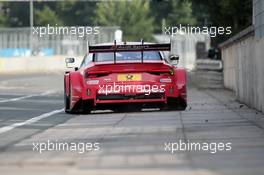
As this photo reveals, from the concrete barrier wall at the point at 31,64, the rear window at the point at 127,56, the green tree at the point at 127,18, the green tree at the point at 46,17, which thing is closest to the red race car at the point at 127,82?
the rear window at the point at 127,56

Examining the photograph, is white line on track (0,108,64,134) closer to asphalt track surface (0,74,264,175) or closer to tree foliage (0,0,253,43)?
asphalt track surface (0,74,264,175)

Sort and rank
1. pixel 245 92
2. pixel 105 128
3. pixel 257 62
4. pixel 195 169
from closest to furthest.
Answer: pixel 195 169
pixel 105 128
pixel 257 62
pixel 245 92

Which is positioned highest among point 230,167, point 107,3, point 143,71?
point 107,3

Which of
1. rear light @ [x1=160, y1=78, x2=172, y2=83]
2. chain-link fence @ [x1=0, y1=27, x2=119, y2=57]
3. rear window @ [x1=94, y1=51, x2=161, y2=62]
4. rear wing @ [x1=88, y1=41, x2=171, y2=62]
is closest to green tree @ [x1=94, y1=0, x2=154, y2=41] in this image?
chain-link fence @ [x1=0, y1=27, x2=119, y2=57]

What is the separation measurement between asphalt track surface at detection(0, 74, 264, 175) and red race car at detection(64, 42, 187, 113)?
34 centimetres

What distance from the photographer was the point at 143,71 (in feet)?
54.5

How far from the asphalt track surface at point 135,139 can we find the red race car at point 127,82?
1.11 ft

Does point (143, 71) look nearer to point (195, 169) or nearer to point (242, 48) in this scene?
point (242, 48)

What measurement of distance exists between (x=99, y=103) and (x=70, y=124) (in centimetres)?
125

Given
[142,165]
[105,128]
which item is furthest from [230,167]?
[105,128]

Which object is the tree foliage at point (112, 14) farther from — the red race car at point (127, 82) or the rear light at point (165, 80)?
A: the rear light at point (165, 80)

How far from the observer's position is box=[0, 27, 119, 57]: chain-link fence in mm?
84000

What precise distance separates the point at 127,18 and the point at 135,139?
282 ft

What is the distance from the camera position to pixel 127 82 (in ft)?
54.5
